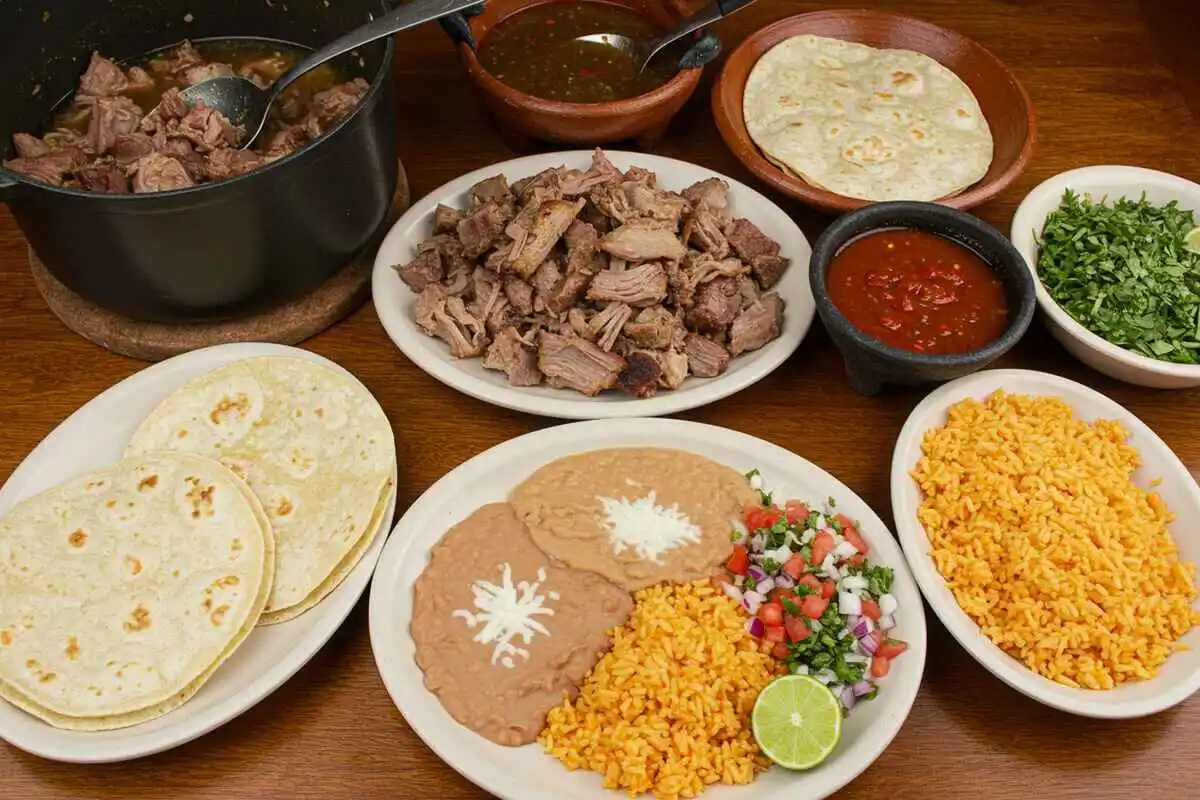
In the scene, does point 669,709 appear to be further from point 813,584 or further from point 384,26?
point 384,26

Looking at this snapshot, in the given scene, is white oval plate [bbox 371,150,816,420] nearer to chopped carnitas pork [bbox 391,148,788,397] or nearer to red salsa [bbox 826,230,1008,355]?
chopped carnitas pork [bbox 391,148,788,397]

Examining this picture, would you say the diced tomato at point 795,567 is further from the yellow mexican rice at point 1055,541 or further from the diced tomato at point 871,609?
the yellow mexican rice at point 1055,541

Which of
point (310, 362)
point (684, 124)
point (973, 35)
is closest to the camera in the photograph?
point (310, 362)

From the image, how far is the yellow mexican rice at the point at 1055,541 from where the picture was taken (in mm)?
2330

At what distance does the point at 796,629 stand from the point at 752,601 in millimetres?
139

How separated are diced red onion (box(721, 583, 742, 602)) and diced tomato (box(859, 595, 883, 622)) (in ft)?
0.94

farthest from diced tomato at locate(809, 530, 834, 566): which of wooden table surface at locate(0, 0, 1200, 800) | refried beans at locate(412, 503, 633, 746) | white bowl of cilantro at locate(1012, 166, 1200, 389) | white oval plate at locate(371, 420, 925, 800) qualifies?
white bowl of cilantro at locate(1012, 166, 1200, 389)

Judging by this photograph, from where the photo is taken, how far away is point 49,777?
7.52 feet

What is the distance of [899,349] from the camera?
266 cm

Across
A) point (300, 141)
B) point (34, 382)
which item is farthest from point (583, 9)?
point (34, 382)

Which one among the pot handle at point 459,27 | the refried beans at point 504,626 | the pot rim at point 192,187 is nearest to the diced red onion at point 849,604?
the refried beans at point 504,626

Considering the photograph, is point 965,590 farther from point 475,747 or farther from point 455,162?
point 455,162

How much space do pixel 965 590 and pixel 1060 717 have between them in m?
0.37

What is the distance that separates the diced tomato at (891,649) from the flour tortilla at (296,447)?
1.26 m
